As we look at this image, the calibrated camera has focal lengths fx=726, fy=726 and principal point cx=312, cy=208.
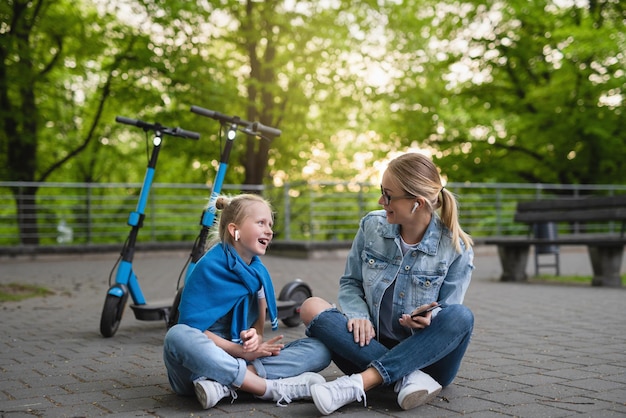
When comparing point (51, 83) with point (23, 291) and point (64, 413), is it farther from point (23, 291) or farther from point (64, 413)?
point (64, 413)

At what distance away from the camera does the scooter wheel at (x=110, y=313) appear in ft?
17.8

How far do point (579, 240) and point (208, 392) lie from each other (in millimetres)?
7462

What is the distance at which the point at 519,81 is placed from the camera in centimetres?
2152

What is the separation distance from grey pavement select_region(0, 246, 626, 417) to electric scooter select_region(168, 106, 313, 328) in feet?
0.71

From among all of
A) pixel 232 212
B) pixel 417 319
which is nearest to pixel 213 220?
pixel 232 212

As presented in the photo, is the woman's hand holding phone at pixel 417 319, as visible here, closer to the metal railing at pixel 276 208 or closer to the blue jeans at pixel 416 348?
the blue jeans at pixel 416 348

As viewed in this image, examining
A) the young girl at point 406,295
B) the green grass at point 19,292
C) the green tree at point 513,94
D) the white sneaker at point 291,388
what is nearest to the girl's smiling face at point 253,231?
the young girl at point 406,295

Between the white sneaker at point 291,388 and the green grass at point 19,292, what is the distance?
5649 mm

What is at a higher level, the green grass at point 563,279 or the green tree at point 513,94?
the green tree at point 513,94

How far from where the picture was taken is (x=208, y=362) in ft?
10.7

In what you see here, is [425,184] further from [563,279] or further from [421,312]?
[563,279]

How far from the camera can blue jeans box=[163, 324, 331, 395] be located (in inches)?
128

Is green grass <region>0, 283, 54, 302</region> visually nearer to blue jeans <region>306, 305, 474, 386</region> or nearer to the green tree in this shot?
blue jeans <region>306, 305, 474, 386</region>

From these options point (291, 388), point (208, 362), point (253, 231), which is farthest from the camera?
point (253, 231)
